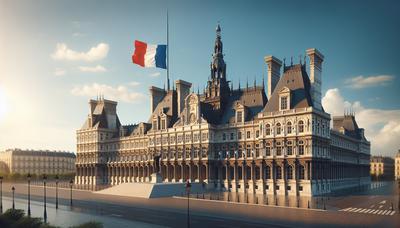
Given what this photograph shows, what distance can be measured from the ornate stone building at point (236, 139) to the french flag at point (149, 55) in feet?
42.0

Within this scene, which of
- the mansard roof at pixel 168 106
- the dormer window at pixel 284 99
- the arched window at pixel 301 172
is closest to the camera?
the arched window at pixel 301 172

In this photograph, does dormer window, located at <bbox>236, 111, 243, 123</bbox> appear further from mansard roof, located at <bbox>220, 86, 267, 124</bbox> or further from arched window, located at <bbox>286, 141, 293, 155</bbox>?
arched window, located at <bbox>286, 141, 293, 155</bbox>

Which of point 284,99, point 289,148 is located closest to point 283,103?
Answer: point 284,99

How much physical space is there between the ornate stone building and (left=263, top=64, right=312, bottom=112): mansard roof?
22cm

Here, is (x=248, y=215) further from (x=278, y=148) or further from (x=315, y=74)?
(x=315, y=74)

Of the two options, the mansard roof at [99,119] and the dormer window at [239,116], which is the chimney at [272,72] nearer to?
the dormer window at [239,116]

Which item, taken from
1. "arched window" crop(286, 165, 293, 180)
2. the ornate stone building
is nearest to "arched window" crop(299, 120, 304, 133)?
the ornate stone building

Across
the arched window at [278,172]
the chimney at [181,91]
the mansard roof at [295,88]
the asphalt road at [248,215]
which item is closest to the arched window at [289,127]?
the mansard roof at [295,88]

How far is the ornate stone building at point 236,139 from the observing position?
76.8m

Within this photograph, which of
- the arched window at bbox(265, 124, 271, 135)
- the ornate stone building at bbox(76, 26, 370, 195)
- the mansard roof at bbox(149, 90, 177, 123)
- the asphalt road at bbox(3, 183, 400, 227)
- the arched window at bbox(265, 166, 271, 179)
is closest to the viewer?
the asphalt road at bbox(3, 183, 400, 227)

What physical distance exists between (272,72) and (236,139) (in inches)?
724

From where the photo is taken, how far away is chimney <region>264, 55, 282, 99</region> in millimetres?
88875

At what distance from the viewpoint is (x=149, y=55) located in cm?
9062

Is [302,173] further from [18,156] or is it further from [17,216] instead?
[18,156]
